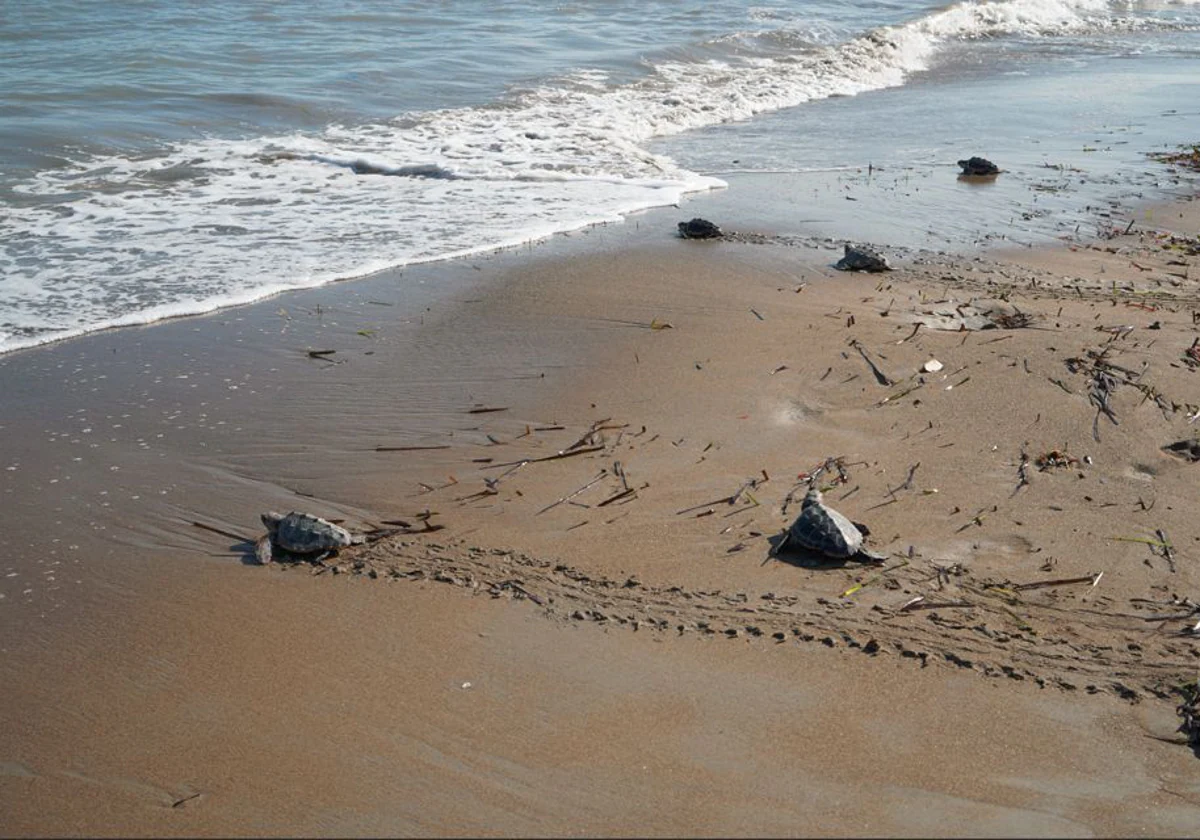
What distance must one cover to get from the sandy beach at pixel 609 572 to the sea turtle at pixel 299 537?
0.31 feet

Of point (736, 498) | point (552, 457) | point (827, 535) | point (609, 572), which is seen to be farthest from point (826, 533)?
point (552, 457)

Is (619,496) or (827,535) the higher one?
(827,535)

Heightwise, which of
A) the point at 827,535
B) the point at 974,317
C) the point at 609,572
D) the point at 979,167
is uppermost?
the point at 979,167

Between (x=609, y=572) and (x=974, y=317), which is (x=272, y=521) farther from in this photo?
(x=974, y=317)

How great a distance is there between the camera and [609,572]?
3.92 m

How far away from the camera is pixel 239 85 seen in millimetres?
12617

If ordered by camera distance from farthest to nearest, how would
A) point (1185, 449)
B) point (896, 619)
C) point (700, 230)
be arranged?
point (700, 230), point (1185, 449), point (896, 619)

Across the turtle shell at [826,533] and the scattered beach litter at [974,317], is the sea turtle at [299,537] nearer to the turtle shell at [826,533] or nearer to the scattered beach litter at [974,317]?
the turtle shell at [826,533]

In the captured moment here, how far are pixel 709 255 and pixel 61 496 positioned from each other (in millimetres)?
4299

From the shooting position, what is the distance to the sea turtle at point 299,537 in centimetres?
396

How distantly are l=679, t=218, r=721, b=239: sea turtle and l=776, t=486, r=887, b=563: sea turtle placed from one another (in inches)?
157

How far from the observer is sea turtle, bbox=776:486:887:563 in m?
3.83

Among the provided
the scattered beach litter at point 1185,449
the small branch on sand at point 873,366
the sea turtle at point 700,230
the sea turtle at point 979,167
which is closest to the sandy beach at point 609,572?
the small branch on sand at point 873,366

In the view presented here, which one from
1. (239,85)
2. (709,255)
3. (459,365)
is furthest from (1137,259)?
(239,85)
